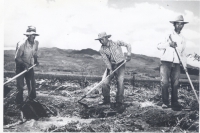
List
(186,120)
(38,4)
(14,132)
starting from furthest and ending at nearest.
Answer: (38,4) < (186,120) < (14,132)

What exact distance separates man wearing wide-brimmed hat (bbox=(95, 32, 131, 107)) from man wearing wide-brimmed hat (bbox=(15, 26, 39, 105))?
1326mm

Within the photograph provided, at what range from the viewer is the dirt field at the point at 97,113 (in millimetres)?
4133

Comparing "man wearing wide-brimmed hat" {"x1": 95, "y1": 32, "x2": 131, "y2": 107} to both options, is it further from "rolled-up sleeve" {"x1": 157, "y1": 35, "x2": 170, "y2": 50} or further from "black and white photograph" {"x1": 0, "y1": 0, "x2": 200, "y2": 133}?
"rolled-up sleeve" {"x1": 157, "y1": 35, "x2": 170, "y2": 50}

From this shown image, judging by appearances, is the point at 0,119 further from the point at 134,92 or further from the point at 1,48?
the point at 134,92

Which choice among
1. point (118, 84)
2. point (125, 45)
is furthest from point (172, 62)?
point (118, 84)

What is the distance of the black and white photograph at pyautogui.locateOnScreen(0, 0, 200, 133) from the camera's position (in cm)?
430

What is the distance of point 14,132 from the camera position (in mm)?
4000

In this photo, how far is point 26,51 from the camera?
4.46 meters

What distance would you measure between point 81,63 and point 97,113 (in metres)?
1.20

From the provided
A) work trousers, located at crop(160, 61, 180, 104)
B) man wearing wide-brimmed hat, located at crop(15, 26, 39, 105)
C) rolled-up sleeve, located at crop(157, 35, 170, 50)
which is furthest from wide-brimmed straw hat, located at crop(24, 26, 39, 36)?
work trousers, located at crop(160, 61, 180, 104)

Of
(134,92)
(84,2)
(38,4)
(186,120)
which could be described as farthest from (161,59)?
(38,4)

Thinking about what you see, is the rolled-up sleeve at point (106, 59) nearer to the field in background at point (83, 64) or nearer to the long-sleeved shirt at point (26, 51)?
the field in background at point (83, 64)

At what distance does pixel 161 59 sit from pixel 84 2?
6.52 ft

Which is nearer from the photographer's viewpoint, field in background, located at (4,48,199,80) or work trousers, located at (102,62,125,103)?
work trousers, located at (102,62,125,103)
